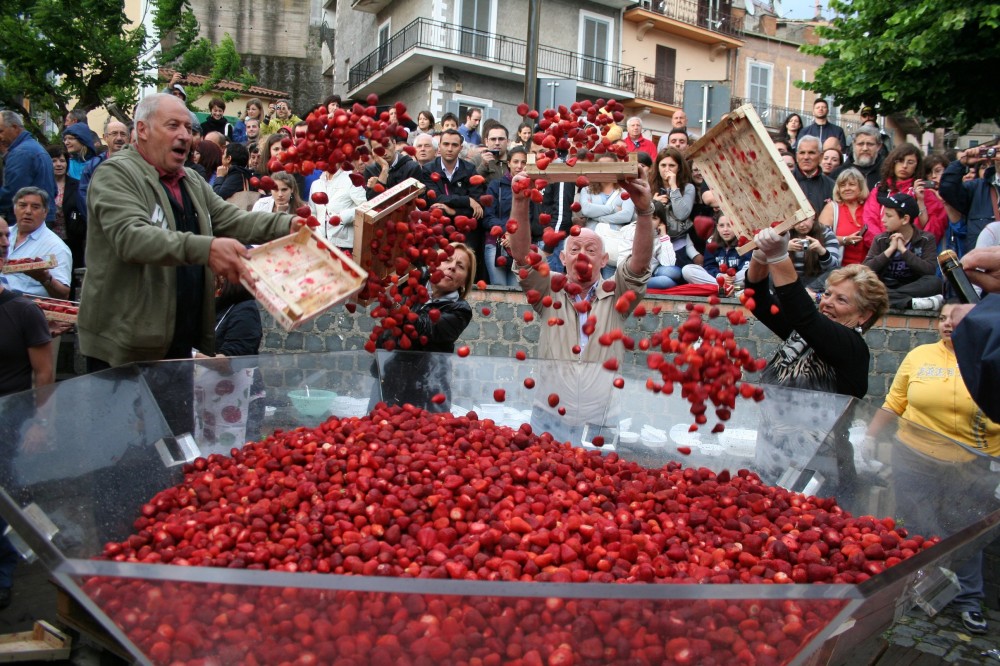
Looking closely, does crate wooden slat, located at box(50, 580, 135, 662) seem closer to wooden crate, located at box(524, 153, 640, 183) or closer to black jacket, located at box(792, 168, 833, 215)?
wooden crate, located at box(524, 153, 640, 183)

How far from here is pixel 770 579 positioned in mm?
2250

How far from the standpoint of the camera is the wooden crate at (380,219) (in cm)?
296

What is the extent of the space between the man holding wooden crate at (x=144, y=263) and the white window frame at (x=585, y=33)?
2507 centimetres

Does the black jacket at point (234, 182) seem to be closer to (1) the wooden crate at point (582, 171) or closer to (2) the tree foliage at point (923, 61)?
(1) the wooden crate at point (582, 171)

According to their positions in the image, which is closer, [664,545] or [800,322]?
[664,545]

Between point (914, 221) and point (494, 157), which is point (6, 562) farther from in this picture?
point (914, 221)

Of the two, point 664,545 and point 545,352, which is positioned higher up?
point 545,352

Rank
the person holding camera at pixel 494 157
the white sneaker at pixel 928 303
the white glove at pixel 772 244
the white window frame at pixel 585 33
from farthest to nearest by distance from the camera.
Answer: the white window frame at pixel 585 33 < the person holding camera at pixel 494 157 < the white sneaker at pixel 928 303 < the white glove at pixel 772 244

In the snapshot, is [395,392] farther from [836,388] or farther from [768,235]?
[836,388]

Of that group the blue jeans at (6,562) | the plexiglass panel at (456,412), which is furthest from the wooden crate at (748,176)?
the blue jeans at (6,562)

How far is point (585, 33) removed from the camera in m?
27.2

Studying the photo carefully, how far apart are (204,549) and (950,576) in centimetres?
207

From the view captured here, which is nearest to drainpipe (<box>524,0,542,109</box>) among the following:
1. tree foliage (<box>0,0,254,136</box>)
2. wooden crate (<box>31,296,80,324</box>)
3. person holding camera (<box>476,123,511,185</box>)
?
person holding camera (<box>476,123,511,185</box>)

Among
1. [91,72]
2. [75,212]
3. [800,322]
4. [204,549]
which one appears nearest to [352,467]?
[204,549]
